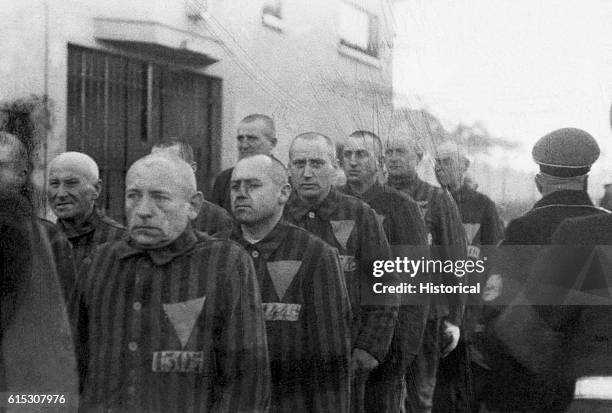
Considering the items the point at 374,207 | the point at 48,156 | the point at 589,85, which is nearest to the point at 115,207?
the point at 48,156

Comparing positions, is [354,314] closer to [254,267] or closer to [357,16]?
[254,267]

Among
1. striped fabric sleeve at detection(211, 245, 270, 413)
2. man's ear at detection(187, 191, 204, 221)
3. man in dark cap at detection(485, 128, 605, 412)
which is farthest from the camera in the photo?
man in dark cap at detection(485, 128, 605, 412)

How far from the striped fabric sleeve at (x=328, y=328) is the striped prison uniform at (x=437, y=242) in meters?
0.26

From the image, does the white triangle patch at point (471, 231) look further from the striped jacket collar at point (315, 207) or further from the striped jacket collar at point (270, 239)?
the striped jacket collar at point (270, 239)

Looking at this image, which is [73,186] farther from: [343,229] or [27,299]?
[343,229]

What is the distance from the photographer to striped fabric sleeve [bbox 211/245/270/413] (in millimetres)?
2742

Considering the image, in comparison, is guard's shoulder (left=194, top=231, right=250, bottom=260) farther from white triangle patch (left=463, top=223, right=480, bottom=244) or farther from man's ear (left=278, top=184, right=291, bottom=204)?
white triangle patch (left=463, top=223, right=480, bottom=244)

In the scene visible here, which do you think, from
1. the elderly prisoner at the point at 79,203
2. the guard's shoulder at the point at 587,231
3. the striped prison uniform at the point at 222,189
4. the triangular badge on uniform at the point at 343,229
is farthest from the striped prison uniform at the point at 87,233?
the guard's shoulder at the point at 587,231

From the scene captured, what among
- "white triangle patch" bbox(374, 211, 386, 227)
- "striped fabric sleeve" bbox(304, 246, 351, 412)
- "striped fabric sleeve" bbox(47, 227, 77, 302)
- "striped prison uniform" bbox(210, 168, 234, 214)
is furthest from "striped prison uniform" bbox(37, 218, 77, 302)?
"white triangle patch" bbox(374, 211, 386, 227)

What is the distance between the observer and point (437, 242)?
9.91 ft

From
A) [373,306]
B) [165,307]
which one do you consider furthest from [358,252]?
[165,307]

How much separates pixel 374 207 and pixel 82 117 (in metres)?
0.91

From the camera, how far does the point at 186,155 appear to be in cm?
290

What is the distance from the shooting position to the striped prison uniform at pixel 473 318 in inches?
116
